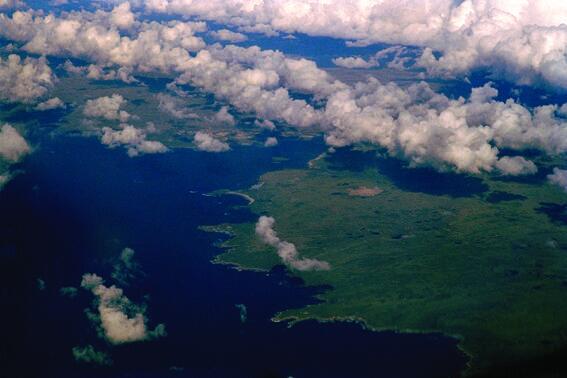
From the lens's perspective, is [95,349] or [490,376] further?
[95,349]

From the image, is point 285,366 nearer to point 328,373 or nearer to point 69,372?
point 328,373

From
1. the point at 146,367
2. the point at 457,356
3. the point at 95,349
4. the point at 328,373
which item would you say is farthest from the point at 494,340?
the point at 95,349

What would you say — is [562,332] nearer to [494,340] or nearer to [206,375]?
[494,340]

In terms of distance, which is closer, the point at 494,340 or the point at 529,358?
the point at 529,358

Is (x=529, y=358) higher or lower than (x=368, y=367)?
higher

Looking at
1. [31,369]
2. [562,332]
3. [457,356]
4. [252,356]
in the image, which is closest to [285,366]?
[252,356]

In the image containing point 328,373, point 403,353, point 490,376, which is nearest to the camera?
point 490,376

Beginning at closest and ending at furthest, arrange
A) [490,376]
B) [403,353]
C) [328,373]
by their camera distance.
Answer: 1. [490,376]
2. [328,373]
3. [403,353]

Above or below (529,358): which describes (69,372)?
below

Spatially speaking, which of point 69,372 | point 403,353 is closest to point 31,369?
point 69,372
